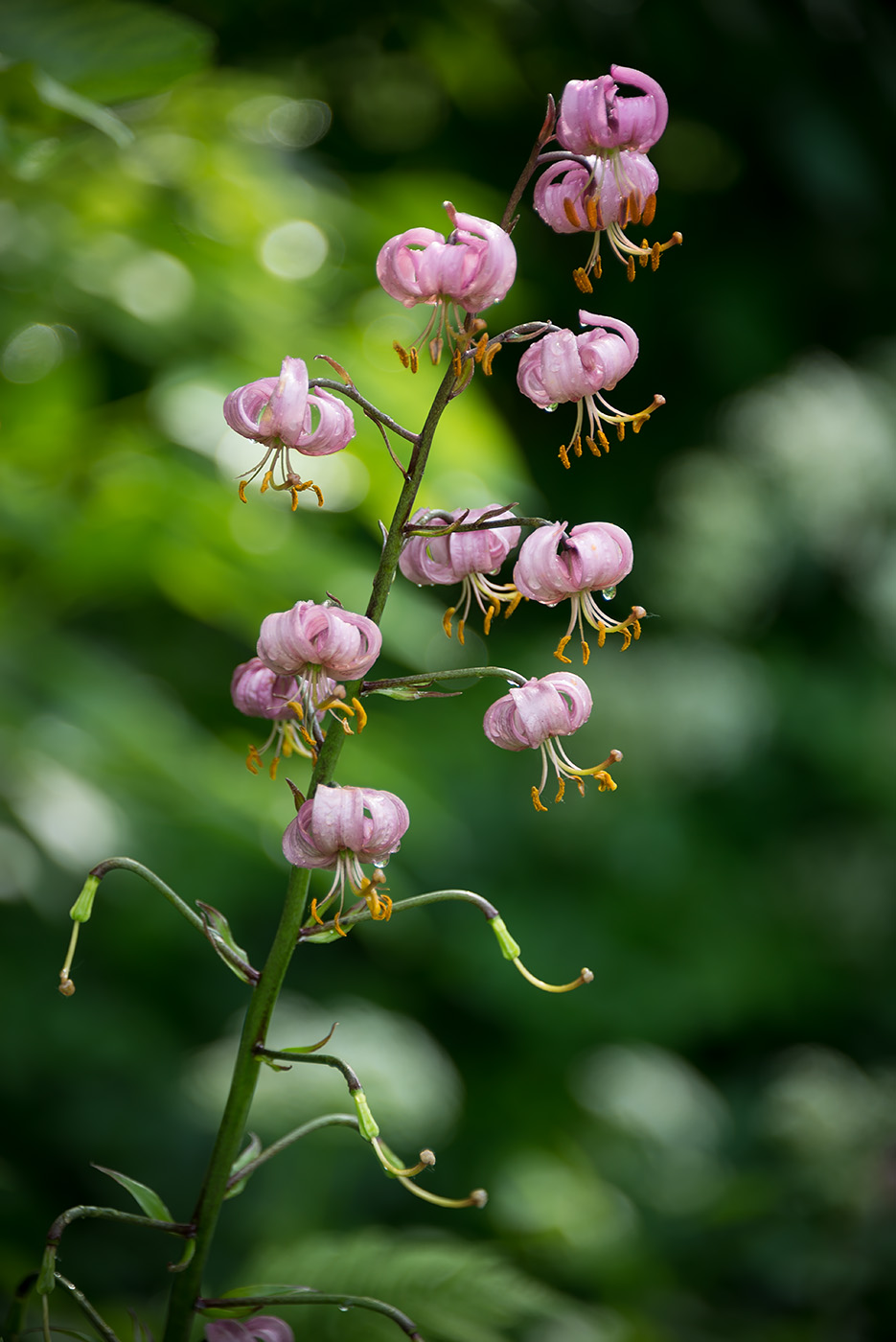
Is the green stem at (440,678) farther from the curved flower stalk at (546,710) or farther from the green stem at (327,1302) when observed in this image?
the green stem at (327,1302)

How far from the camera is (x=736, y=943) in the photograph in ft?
10.6

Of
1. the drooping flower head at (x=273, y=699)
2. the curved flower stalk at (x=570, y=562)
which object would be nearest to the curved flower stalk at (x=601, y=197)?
the curved flower stalk at (x=570, y=562)

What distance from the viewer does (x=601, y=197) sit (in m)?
0.53

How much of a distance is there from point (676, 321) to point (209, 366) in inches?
77.0

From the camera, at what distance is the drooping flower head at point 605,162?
1.69 feet

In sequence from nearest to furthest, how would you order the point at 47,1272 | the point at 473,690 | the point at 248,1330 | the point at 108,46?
the point at 47,1272, the point at 248,1330, the point at 108,46, the point at 473,690

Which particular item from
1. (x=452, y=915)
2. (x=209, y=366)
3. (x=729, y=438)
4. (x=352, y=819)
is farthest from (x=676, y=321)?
(x=352, y=819)

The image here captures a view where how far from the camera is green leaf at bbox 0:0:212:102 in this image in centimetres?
74

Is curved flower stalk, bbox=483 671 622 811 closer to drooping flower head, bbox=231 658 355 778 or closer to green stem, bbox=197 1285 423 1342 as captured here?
drooping flower head, bbox=231 658 355 778

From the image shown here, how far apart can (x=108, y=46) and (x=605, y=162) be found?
1.42ft

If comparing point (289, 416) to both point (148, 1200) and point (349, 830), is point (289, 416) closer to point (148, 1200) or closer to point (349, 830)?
point (349, 830)

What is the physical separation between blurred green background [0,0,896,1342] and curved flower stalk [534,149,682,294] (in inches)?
12.1

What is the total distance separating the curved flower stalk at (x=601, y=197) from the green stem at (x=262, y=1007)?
97 mm

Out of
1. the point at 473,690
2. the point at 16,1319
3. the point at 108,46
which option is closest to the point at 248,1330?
the point at 16,1319
